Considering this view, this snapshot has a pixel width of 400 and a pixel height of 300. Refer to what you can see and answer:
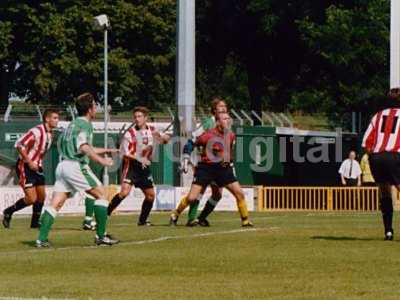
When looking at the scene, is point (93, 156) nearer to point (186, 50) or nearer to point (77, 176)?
point (77, 176)

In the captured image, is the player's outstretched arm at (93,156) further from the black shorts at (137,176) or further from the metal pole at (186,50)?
the metal pole at (186,50)

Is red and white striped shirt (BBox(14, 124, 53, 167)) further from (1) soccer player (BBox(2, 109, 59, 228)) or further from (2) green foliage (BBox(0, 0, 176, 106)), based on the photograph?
(2) green foliage (BBox(0, 0, 176, 106))

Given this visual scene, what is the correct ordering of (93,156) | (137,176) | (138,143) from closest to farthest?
(93,156) < (138,143) < (137,176)

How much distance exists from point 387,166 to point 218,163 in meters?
4.54

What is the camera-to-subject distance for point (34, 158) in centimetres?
2162

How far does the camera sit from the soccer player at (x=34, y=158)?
2150cm

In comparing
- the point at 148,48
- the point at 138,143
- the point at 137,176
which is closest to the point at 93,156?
the point at 138,143

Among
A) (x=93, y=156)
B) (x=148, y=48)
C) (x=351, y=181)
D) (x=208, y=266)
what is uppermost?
(x=148, y=48)

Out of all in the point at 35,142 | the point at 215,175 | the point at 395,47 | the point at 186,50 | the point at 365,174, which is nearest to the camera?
the point at 215,175

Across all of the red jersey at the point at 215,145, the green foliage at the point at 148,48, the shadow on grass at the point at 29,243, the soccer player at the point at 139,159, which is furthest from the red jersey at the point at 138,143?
the green foliage at the point at 148,48

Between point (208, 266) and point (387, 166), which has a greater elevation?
point (387, 166)

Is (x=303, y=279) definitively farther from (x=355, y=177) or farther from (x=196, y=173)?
(x=355, y=177)

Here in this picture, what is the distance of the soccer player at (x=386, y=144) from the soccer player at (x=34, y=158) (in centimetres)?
632

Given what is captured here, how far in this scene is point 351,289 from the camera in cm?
1154
